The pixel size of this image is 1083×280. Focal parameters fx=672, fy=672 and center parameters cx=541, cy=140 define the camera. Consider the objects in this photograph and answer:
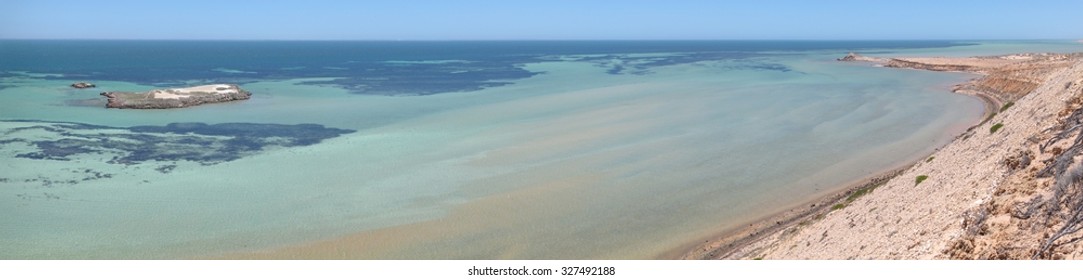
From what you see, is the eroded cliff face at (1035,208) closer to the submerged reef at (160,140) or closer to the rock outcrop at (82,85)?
the submerged reef at (160,140)

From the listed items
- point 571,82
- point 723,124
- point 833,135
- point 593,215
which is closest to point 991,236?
point 593,215

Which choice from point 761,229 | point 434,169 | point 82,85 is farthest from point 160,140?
point 82,85

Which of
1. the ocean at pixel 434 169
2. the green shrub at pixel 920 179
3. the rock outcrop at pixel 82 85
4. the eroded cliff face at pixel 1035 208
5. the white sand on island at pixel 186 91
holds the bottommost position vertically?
the ocean at pixel 434 169

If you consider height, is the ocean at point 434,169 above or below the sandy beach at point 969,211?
below

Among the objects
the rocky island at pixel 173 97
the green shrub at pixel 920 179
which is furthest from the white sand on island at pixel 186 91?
the green shrub at pixel 920 179

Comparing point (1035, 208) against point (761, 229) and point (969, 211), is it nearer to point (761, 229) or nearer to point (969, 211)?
point (969, 211)

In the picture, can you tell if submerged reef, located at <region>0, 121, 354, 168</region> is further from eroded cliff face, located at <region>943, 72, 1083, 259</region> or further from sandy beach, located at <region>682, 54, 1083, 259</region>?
eroded cliff face, located at <region>943, 72, 1083, 259</region>

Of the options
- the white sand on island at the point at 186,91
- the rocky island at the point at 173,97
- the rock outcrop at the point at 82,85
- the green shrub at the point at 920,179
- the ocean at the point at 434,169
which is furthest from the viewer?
the rock outcrop at the point at 82,85
